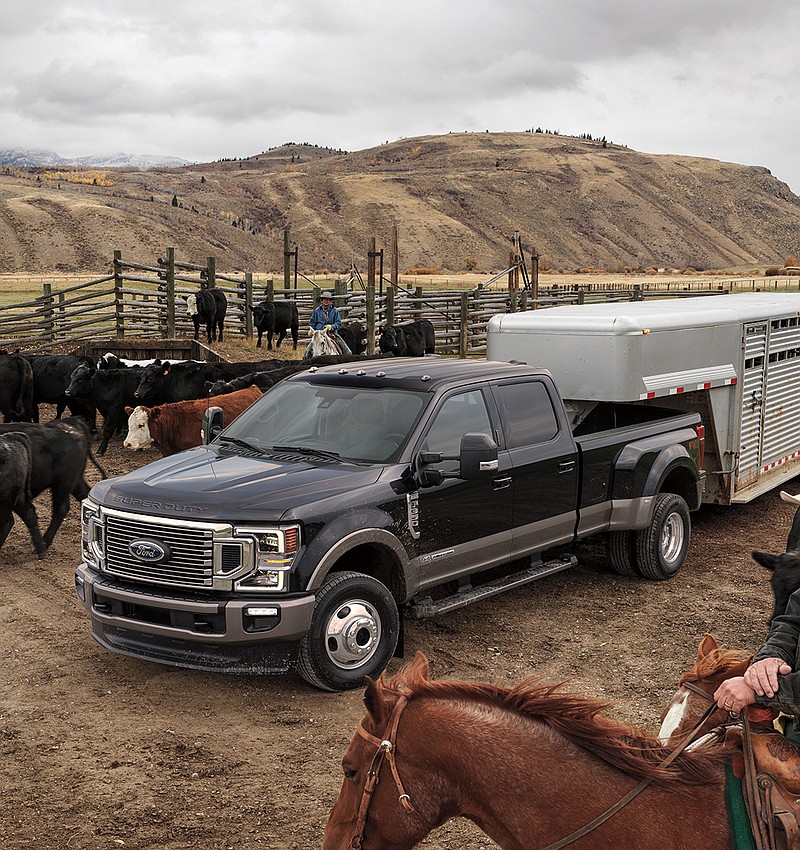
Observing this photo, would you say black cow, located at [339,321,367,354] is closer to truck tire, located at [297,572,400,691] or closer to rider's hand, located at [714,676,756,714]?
truck tire, located at [297,572,400,691]

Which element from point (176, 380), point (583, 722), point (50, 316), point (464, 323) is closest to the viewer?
point (583, 722)

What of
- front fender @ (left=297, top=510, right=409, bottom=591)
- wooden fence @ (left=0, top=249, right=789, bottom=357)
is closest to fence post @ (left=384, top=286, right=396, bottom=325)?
wooden fence @ (left=0, top=249, right=789, bottom=357)

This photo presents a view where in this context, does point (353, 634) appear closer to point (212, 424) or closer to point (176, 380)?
point (212, 424)

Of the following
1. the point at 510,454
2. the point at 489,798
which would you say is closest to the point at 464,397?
the point at 510,454

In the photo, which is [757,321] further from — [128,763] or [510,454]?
[128,763]

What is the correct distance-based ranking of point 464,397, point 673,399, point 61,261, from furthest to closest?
1. point 61,261
2. point 673,399
3. point 464,397

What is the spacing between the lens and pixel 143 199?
334 feet

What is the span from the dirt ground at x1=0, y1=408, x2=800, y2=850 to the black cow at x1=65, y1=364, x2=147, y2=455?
6.20 metres

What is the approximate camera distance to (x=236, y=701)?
6.10 m

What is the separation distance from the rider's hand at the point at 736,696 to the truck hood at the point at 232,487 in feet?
10.8

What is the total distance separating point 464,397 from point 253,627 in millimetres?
2473

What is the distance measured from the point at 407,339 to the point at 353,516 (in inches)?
693

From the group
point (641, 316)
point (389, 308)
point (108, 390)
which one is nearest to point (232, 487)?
point (641, 316)

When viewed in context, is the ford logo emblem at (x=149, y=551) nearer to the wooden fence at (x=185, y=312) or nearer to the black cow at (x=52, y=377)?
the black cow at (x=52, y=377)
